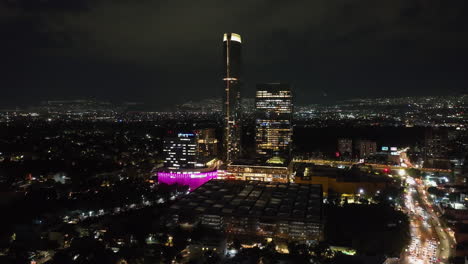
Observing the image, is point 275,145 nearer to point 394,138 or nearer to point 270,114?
point 270,114

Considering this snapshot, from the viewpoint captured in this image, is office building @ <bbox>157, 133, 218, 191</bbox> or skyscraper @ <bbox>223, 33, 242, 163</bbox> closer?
office building @ <bbox>157, 133, 218, 191</bbox>

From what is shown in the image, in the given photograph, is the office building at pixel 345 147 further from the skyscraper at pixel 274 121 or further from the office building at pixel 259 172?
the office building at pixel 259 172

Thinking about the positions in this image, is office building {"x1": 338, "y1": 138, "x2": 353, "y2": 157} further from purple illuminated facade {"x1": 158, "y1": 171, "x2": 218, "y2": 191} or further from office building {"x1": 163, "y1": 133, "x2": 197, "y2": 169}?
purple illuminated facade {"x1": 158, "y1": 171, "x2": 218, "y2": 191}

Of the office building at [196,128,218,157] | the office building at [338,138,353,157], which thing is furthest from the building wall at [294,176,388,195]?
the office building at [338,138,353,157]

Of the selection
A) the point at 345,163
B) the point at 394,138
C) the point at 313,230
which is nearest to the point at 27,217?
the point at 313,230

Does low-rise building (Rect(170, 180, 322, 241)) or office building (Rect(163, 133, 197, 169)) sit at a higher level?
office building (Rect(163, 133, 197, 169))

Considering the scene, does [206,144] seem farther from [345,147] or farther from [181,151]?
[345,147]

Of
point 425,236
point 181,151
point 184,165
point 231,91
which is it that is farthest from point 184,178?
point 425,236
